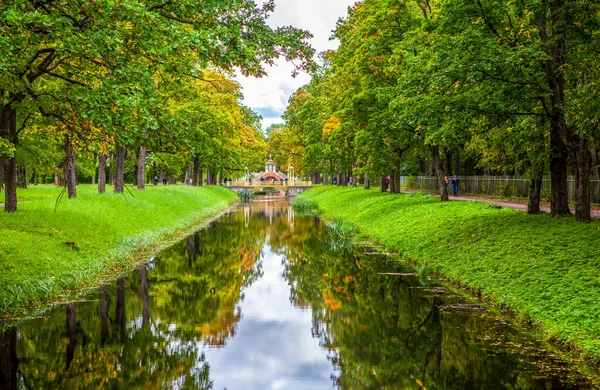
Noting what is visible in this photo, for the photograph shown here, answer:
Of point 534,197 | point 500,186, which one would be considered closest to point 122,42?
point 534,197

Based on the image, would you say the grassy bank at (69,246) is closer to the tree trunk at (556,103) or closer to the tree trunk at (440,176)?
the tree trunk at (556,103)

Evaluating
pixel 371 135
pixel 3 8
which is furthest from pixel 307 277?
pixel 371 135

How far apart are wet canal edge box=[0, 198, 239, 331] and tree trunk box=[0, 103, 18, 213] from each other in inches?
140

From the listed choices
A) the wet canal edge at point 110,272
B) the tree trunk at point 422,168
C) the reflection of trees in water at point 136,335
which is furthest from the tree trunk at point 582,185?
the tree trunk at point 422,168

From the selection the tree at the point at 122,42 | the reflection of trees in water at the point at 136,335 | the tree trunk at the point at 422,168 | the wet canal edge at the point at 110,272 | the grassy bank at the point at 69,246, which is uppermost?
the tree at the point at 122,42

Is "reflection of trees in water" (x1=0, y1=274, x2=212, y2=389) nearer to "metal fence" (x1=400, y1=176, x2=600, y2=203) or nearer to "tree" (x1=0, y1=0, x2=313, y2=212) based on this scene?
"tree" (x1=0, y1=0, x2=313, y2=212)

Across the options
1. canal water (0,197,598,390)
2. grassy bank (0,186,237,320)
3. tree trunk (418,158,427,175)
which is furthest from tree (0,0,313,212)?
tree trunk (418,158,427,175)

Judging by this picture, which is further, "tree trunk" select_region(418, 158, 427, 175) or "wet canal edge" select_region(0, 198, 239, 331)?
"tree trunk" select_region(418, 158, 427, 175)

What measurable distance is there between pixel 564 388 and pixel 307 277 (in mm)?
9544

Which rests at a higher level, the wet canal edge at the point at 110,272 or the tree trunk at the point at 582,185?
the tree trunk at the point at 582,185

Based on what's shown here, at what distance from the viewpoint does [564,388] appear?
7.02m

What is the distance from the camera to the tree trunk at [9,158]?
14672 millimetres

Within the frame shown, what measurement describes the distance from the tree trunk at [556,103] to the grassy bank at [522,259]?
3.35ft

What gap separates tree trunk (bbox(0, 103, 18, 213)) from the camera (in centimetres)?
1467
